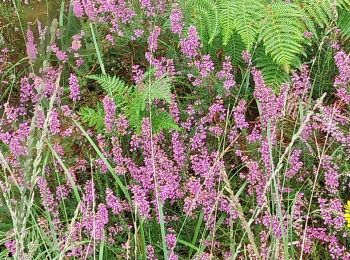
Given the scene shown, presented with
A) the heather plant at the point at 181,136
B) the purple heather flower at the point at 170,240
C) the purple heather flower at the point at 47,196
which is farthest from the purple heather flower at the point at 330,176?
the purple heather flower at the point at 47,196

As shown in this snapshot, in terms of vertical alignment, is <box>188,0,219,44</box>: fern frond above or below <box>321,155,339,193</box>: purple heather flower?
above

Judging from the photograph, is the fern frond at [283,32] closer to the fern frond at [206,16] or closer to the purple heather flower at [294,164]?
the fern frond at [206,16]

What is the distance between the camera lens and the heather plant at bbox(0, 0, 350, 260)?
2.00m

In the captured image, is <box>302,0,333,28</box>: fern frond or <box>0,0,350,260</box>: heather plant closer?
<box>0,0,350,260</box>: heather plant

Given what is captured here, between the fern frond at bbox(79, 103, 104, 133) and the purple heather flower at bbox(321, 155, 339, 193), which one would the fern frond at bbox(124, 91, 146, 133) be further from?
the purple heather flower at bbox(321, 155, 339, 193)

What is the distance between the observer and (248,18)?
2.70 m

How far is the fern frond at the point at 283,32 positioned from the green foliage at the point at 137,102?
52 centimetres

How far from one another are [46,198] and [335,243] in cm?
97

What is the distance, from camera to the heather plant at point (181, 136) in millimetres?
2000

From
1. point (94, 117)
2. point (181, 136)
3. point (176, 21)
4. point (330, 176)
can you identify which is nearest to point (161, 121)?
point (181, 136)

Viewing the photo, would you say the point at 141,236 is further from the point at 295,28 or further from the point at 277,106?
the point at 295,28

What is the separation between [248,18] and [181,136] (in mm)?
718

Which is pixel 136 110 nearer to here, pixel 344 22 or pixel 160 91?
pixel 160 91

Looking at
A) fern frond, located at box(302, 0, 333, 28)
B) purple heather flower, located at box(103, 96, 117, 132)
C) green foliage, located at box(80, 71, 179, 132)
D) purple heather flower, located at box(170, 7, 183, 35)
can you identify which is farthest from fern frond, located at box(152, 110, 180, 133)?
fern frond, located at box(302, 0, 333, 28)
